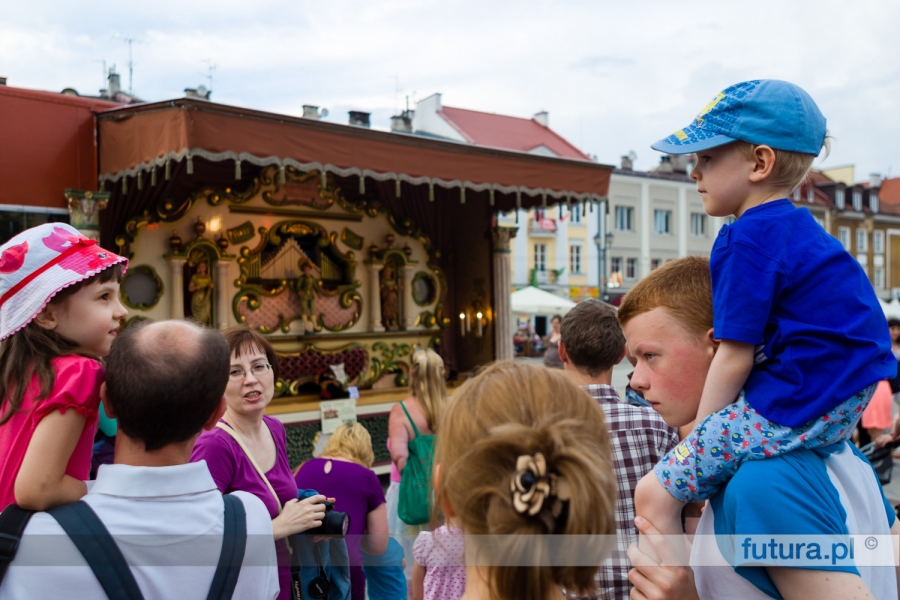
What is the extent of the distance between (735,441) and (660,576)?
27 centimetres

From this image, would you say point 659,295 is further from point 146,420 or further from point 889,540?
point 146,420

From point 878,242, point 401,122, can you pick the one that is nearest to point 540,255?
point 401,122

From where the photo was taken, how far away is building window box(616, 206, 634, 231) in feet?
101

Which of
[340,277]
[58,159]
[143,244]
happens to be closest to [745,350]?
[58,159]

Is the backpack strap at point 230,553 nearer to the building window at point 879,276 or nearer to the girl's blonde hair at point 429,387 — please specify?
A: the girl's blonde hair at point 429,387

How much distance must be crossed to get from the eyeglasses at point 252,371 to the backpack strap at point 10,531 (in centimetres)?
→ 107

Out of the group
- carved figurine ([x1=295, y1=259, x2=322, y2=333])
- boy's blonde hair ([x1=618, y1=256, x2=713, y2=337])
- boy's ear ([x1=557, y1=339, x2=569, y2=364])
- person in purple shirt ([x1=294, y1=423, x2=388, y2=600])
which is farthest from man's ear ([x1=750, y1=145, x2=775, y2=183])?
carved figurine ([x1=295, y1=259, x2=322, y2=333])

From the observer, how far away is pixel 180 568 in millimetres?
1289

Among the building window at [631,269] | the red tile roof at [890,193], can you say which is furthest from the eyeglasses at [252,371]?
the red tile roof at [890,193]

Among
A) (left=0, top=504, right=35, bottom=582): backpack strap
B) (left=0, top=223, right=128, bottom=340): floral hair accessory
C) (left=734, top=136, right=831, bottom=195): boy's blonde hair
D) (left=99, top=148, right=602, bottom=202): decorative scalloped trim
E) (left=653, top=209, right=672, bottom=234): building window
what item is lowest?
(left=0, top=504, right=35, bottom=582): backpack strap

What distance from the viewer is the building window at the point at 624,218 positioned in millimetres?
30781

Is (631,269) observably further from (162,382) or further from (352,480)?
(162,382)

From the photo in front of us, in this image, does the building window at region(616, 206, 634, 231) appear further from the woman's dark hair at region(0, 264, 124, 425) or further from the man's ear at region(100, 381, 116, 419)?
the man's ear at region(100, 381, 116, 419)

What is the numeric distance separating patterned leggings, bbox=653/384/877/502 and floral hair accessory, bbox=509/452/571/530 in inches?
16.9
